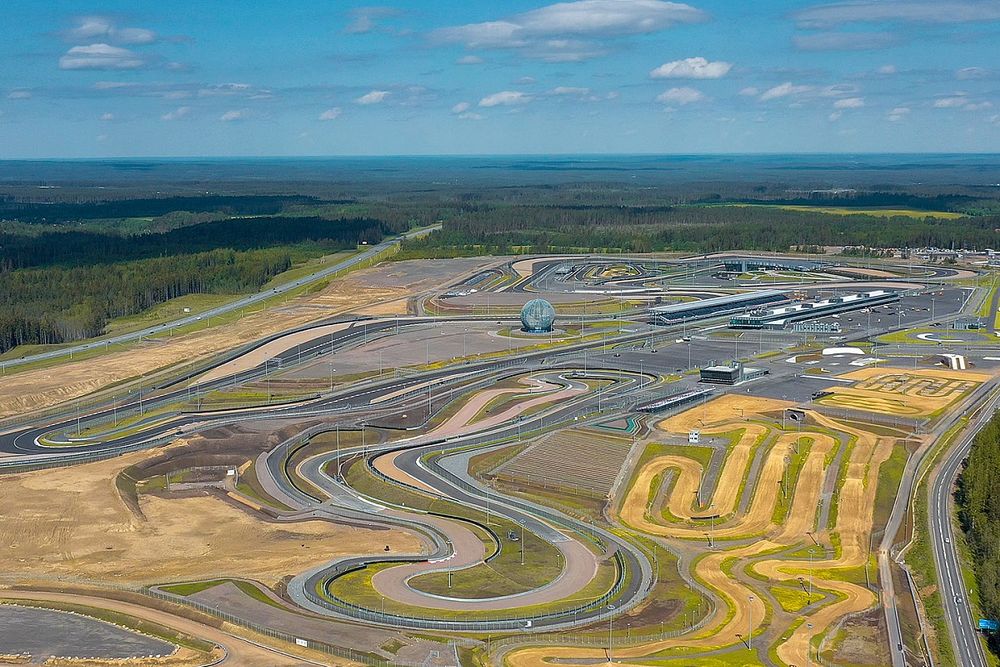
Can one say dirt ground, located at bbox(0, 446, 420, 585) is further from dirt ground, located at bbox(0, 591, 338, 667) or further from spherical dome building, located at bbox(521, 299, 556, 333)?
spherical dome building, located at bbox(521, 299, 556, 333)

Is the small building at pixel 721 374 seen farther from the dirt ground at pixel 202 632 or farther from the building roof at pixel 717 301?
the dirt ground at pixel 202 632

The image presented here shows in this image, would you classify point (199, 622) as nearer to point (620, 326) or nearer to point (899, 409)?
point (899, 409)

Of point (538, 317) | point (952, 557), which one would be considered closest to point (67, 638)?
point (952, 557)

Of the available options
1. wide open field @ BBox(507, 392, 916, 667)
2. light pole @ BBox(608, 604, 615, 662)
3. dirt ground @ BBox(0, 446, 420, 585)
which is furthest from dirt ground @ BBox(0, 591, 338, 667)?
light pole @ BBox(608, 604, 615, 662)

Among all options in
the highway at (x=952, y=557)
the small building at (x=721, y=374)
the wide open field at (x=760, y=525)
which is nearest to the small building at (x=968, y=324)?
the small building at (x=721, y=374)

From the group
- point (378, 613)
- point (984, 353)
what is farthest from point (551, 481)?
point (984, 353)

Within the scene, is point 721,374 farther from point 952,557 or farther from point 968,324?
point 968,324

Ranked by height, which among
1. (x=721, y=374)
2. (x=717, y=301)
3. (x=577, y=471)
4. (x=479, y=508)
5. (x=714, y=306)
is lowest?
(x=479, y=508)

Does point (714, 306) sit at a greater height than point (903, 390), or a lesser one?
greater
